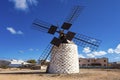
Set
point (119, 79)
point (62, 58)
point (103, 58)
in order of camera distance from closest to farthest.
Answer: point (119, 79) → point (62, 58) → point (103, 58)

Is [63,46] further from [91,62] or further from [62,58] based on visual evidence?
[91,62]

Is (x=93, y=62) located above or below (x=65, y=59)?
above

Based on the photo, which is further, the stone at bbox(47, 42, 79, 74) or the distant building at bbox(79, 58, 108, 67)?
the distant building at bbox(79, 58, 108, 67)

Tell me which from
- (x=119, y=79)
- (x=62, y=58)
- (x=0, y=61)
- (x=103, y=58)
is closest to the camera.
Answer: (x=119, y=79)

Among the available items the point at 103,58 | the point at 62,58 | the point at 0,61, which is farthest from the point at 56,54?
the point at 103,58

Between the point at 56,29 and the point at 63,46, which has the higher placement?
the point at 56,29

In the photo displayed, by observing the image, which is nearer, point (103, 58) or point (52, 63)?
point (52, 63)

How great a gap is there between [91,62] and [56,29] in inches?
3292

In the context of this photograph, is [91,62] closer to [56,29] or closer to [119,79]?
[56,29]

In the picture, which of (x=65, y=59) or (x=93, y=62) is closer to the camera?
(x=65, y=59)

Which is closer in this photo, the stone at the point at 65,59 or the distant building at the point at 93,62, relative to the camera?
the stone at the point at 65,59

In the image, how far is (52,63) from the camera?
3728 centimetres

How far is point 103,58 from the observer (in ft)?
383

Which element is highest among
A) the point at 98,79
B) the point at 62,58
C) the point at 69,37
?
the point at 69,37
